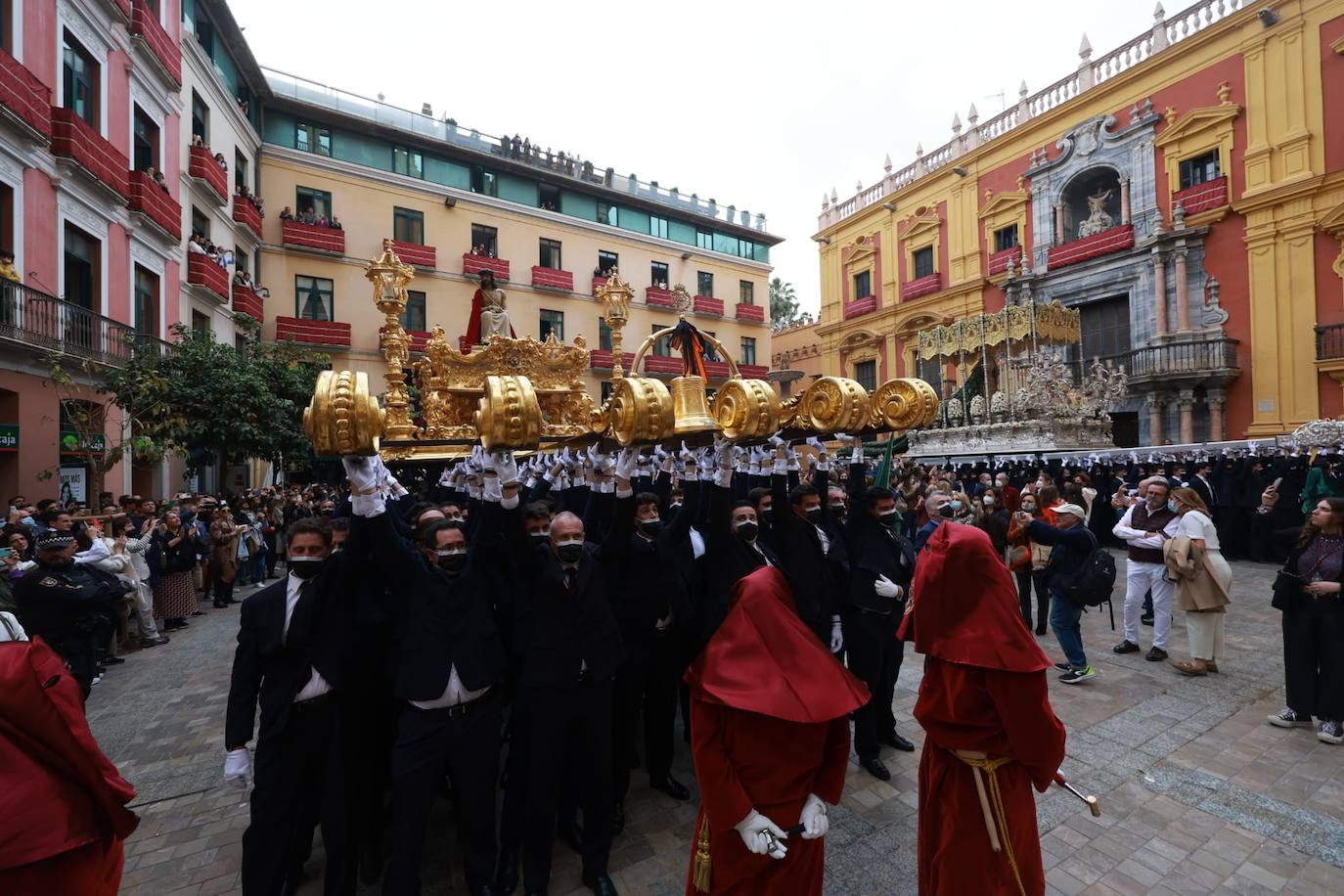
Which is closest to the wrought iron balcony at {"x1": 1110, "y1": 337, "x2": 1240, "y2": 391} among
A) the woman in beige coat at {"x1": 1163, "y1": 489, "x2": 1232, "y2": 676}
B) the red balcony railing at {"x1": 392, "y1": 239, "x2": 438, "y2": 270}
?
the woman in beige coat at {"x1": 1163, "y1": 489, "x2": 1232, "y2": 676}

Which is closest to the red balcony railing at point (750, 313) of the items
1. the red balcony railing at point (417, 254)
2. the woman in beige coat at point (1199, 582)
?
the red balcony railing at point (417, 254)

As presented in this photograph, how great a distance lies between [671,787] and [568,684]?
4.87ft

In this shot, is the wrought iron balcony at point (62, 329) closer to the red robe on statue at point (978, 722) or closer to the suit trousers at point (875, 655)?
the suit trousers at point (875, 655)

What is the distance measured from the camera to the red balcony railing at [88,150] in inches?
434

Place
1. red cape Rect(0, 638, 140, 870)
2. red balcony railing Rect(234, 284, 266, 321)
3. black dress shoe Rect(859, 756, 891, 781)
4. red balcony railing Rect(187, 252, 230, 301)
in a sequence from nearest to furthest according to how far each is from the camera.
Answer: red cape Rect(0, 638, 140, 870), black dress shoe Rect(859, 756, 891, 781), red balcony railing Rect(187, 252, 230, 301), red balcony railing Rect(234, 284, 266, 321)

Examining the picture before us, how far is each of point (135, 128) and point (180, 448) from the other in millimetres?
8635

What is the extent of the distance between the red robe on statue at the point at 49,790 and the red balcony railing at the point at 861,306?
102 feet

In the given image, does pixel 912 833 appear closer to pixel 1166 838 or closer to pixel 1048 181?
pixel 1166 838

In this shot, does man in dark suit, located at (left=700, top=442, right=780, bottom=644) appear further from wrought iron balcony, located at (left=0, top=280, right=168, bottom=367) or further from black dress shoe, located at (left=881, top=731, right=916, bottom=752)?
wrought iron balcony, located at (left=0, top=280, right=168, bottom=367)

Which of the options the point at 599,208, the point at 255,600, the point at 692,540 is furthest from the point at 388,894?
the point at 599,208

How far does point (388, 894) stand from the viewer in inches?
114

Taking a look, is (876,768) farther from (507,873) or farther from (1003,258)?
(1003,258)

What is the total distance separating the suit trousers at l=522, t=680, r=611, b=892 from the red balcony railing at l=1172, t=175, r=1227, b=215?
23527 mm

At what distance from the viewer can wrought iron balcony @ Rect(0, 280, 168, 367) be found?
9.91 metres
